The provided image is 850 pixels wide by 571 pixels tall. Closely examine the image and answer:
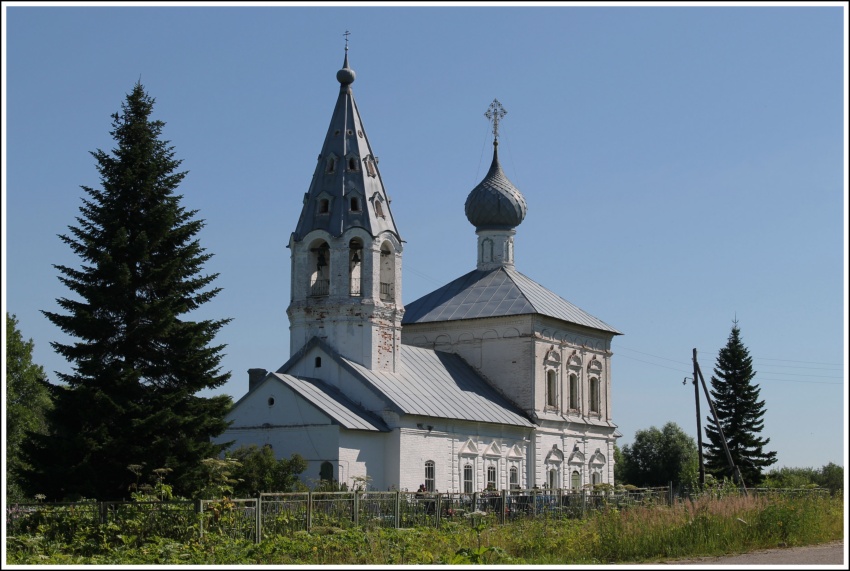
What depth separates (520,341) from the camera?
39.0 m

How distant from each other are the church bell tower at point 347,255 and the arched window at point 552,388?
711 centimetres

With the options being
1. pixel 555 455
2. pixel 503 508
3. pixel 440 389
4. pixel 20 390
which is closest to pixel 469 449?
pixel 440 389

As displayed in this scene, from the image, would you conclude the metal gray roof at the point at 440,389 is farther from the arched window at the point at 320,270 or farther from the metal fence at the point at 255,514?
the metal fence at the point at 255,514

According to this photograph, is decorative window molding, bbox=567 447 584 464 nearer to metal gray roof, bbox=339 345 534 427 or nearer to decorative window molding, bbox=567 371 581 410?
decorative window molding, bbox=567 371 581 410

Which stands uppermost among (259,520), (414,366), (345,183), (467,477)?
(345,183)

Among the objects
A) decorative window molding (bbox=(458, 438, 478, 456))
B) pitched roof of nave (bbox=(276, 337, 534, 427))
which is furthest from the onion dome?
decorative window molding (bbox=(458, 438, 478, 456))

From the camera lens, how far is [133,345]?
73.9ft

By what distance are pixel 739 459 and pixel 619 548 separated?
31.2 metres

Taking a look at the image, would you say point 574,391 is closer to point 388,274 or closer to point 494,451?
point 494,451

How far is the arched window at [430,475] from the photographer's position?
106 ft

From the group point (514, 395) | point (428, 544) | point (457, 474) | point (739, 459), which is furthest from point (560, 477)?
point (428, 544)

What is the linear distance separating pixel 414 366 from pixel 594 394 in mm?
9266

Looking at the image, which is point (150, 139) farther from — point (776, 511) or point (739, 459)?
point (739, 459)

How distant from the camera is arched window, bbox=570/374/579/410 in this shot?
1612 inches
